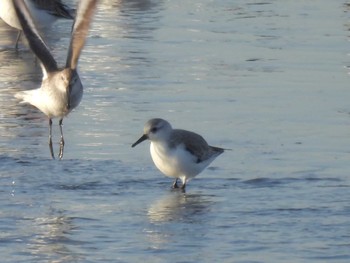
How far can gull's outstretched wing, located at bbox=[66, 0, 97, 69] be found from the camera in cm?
1012

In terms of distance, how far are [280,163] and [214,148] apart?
24.3 inches

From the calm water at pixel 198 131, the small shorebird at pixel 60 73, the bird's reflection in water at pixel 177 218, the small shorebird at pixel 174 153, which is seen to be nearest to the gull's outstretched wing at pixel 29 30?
the small shorebird at pixel 60 73

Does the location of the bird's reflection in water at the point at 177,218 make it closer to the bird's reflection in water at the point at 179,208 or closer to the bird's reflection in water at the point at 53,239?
the bird's reflection in water at the point at 179,208

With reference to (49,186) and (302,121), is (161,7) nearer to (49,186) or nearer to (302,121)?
(302,121)

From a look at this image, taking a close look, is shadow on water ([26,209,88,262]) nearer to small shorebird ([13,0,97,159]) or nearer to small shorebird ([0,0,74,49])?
small shorebird ([13,0,97,159])

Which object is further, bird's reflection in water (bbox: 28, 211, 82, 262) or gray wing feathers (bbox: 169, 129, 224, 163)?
gray wing feathers (bbox: 169, 129, 224, 163)

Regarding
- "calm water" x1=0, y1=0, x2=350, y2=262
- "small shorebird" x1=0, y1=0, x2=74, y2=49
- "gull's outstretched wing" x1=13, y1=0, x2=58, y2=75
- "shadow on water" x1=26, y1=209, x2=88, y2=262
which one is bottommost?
"small shorebird" x1=0, y1=0, x2=74, y2=49

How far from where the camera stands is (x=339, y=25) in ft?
54.4

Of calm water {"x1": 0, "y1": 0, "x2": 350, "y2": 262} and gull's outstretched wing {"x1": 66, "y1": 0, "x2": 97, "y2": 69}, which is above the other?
gull's outstretched wing {"x1": 66, "y1": 0, "x2": 97, "y2": 69}

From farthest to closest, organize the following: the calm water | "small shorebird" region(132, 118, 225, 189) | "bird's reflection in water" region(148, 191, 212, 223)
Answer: "small shorebird" region(132, 118, 225, 189) → "bird's reflection in water" region(148, 191, 212, 223) → the calm water

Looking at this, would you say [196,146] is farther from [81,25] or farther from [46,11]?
[46,11]

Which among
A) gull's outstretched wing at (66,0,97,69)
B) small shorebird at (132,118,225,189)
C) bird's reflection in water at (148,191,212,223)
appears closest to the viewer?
bird's reflection in water at (148,191,212,223)

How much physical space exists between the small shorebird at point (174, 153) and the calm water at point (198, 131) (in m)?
0.17

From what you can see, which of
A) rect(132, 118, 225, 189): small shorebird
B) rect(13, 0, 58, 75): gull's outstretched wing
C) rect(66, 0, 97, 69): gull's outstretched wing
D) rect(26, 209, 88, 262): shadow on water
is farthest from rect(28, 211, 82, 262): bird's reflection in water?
rect(13, 0, 58, 75): gull's outstretched wing
